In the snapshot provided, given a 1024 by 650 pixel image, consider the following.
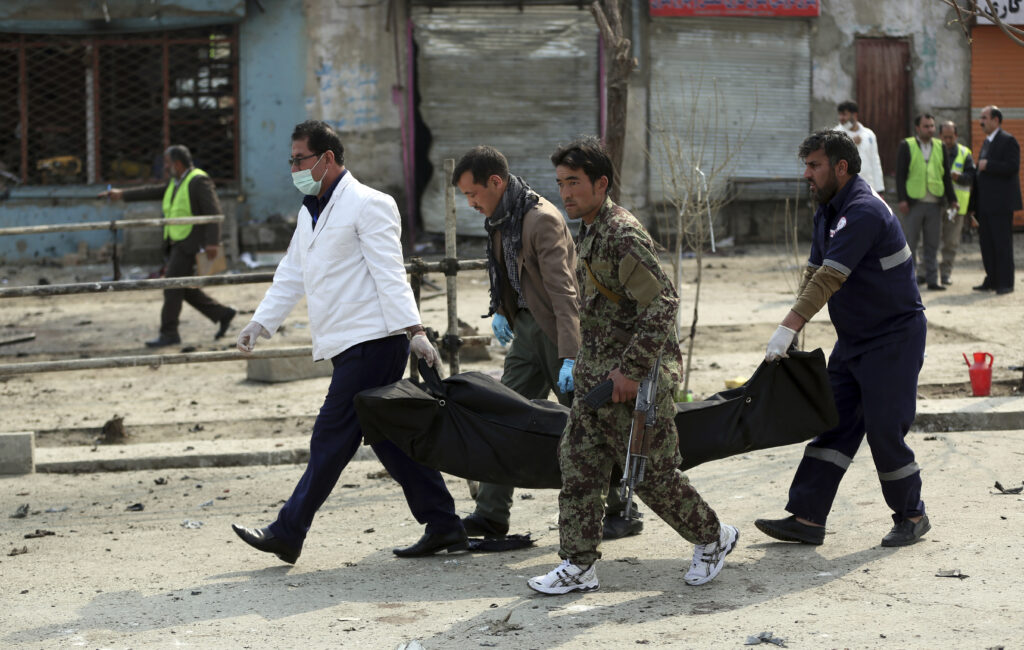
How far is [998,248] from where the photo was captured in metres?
12.7

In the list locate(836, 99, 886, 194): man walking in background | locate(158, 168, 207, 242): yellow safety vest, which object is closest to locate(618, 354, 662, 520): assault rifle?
locate(158, 168, 207, 242): yellow safety vest

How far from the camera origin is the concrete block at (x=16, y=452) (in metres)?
7.09

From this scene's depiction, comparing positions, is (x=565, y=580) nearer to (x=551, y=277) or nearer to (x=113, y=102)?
(x=551, y=277)

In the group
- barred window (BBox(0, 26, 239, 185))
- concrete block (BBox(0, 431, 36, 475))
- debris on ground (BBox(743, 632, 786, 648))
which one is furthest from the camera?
barred window (BBox(0, 26, 239, 185))

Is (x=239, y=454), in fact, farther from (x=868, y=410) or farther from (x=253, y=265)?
(x=253, y=265)

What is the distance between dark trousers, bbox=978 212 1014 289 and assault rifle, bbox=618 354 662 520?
9.28 metres

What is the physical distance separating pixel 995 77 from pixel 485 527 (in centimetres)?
1547

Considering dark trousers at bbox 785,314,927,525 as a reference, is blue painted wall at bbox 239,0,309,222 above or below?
above

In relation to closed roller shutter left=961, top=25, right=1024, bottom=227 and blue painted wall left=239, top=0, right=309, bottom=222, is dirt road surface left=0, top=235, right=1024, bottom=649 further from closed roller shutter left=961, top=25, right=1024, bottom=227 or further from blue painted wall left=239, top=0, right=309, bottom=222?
closed roller shutter left=961, top=25, right=1024, bottom=227

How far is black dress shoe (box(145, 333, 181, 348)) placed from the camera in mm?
11367

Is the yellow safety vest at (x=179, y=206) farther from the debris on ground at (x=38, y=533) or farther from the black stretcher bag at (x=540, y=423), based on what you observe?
the black stretcher bag at (x=540, y=423)

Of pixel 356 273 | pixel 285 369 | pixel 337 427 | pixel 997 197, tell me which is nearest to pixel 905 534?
pixel 337 427

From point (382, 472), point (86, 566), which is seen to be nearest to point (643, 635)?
point (86, 566)

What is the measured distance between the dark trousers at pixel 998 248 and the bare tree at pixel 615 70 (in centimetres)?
511
